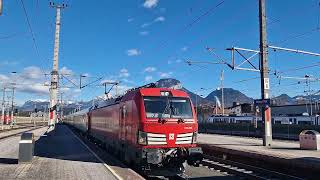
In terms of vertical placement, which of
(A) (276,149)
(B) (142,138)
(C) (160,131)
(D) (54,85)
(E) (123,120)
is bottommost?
(A) (276,149)

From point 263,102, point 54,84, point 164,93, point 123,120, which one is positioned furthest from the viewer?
point 54,84

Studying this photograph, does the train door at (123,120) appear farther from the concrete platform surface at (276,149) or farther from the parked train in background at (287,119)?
the parked train in background at (287,119)

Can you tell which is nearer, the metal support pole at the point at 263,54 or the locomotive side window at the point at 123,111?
the locomotive side window at the point at 123,111

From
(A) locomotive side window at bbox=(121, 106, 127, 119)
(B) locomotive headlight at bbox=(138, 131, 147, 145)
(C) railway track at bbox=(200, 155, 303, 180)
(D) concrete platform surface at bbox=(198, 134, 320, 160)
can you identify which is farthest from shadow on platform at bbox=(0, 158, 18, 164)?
(D) concrete platform surface at bbox=(198, 134, 320, 160)

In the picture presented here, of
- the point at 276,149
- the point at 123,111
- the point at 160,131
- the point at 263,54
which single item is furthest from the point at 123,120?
the point at 263,54

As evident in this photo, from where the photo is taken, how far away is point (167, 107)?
47.9 ft

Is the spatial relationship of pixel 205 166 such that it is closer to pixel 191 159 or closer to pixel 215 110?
pixel 191 159

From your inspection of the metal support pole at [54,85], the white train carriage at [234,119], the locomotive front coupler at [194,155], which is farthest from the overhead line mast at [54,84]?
the white train carriage at [234,119]

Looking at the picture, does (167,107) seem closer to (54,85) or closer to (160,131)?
(160,131)

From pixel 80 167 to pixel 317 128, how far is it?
92.9 feet

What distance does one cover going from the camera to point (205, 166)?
58.4ft

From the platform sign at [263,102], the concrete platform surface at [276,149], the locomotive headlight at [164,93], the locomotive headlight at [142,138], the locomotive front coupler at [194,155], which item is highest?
the platform sign at [263,102]

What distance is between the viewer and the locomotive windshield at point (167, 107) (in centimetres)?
1435

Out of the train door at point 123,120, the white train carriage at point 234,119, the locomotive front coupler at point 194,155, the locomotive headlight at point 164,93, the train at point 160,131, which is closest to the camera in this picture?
the train at point 160,131
